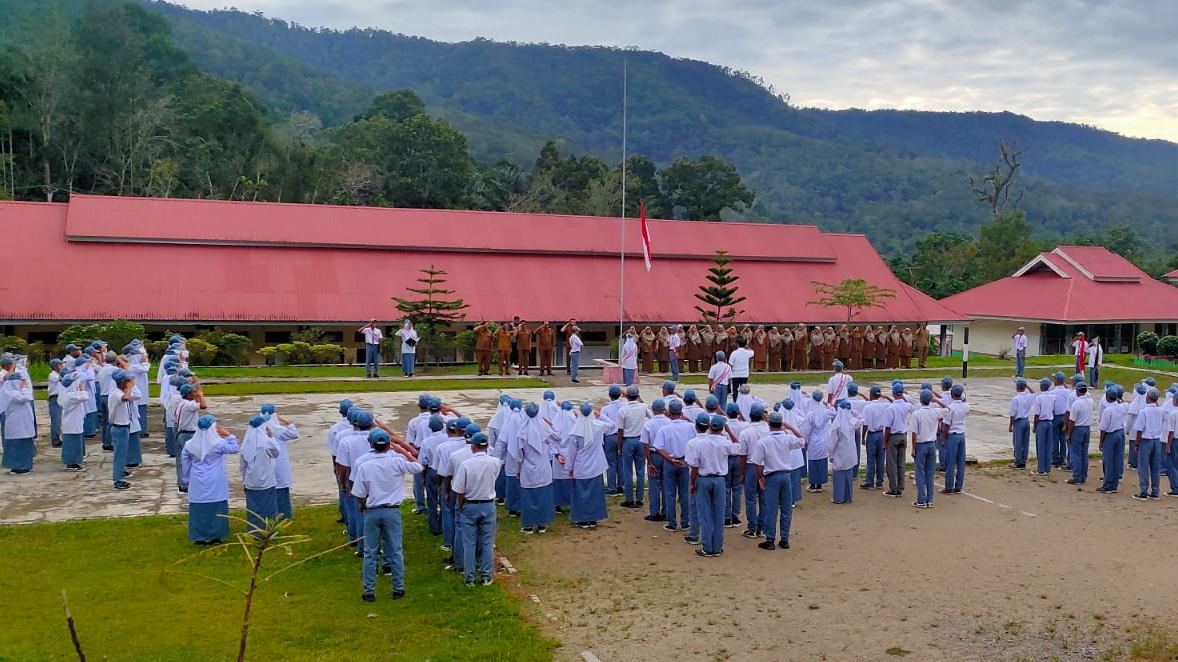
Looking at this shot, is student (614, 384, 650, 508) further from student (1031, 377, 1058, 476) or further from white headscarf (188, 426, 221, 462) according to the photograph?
student (1031, 377, 1058, 476)

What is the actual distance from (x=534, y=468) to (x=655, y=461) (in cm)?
162

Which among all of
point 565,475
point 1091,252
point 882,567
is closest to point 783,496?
point 882,567

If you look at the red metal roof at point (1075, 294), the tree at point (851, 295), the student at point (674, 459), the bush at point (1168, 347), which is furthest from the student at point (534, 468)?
the red metal roof at point (1075, 294)

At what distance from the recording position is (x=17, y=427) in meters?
14.2

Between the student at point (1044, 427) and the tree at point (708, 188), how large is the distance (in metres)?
44.2

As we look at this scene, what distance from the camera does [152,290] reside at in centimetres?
2892

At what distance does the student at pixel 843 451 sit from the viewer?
13781 mm

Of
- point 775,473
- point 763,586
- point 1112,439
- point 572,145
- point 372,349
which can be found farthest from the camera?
point 572,145

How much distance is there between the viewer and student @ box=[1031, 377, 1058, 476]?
52.6ft

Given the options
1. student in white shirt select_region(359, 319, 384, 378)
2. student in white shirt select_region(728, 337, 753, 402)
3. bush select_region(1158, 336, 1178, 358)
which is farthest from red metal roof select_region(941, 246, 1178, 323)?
student in white shirt select_region(359, 319, 384, 378)

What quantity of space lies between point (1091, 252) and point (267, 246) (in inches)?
1434

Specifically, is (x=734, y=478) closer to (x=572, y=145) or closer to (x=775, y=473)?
(x=775, y=473)

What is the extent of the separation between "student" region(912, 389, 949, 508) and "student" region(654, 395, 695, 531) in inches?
147

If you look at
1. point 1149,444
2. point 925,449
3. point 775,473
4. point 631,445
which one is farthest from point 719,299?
point 775,473
